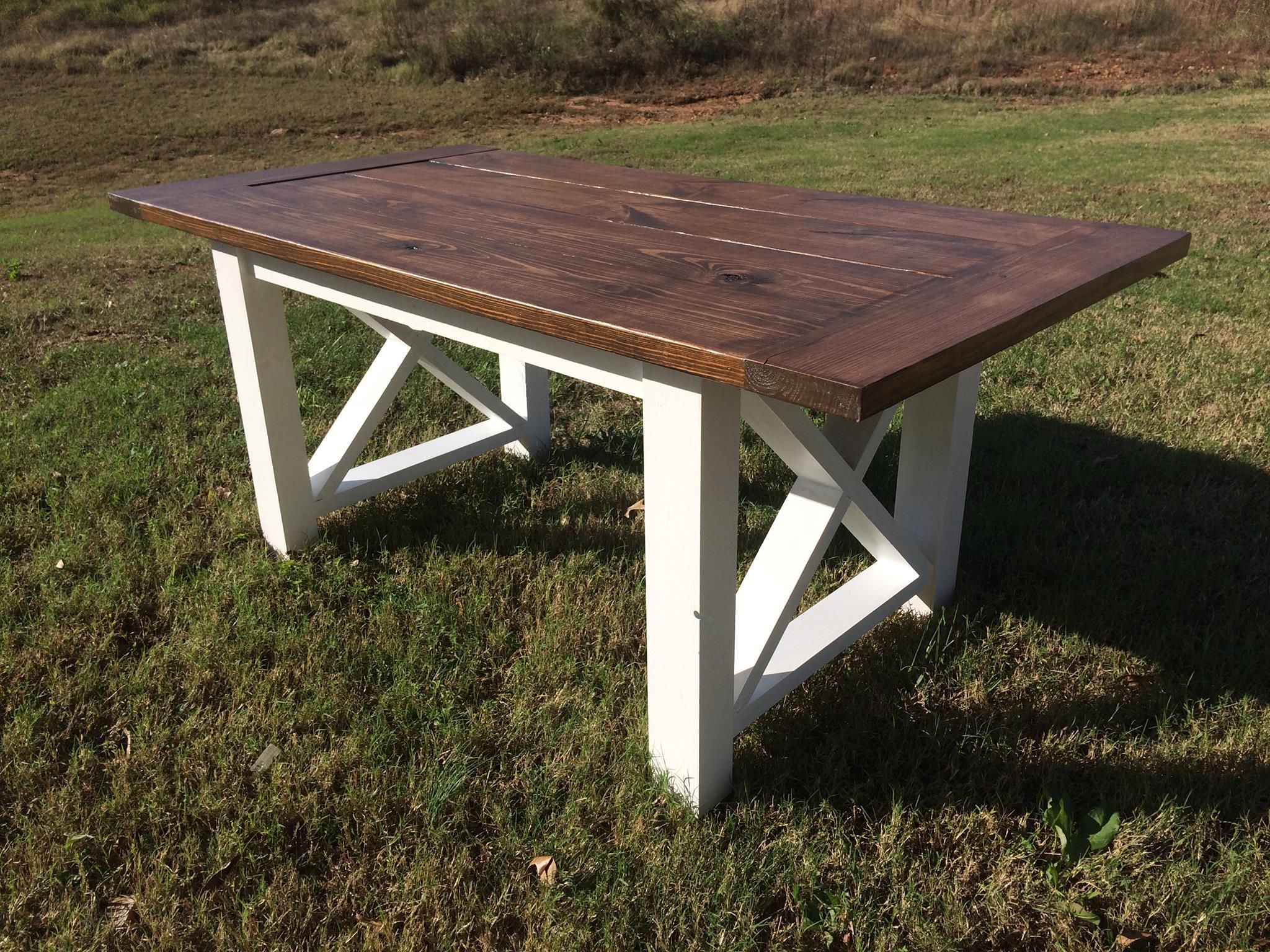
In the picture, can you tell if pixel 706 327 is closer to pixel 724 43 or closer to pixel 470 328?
pixel 470 328

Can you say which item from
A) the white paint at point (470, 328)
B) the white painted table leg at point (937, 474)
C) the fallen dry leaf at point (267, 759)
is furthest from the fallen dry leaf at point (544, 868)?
the white painted table leg at point (937, 474)

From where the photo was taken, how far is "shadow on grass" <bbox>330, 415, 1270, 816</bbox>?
1856mm

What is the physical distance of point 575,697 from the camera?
210 centimetres

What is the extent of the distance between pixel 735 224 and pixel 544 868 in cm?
132

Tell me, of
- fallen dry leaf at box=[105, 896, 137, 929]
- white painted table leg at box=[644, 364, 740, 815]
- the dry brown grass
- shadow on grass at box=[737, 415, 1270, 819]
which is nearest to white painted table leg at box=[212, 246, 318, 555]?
fallen dry leaf at box=[105, 896, 137, 929]

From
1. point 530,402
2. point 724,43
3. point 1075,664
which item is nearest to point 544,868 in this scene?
point 1075,664

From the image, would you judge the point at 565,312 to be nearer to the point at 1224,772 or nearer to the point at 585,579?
the point at 585,579

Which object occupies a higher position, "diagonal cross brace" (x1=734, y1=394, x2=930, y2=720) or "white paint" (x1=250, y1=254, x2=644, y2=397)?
"white paint" (x1=250, y1=254, x2=644, y2=397)

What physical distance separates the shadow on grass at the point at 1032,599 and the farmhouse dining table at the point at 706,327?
0.16 metres

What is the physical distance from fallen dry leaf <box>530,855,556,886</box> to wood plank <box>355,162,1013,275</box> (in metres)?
1.18

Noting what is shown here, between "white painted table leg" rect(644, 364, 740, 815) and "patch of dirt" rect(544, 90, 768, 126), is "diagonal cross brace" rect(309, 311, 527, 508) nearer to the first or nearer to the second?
"white painted table leg" rect(644, 364, 740, 815)

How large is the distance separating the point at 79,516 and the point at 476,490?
1.15 m

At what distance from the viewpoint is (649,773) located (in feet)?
6.04

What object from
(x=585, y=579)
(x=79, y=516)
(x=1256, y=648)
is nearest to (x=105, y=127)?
(x=79, y=516)
